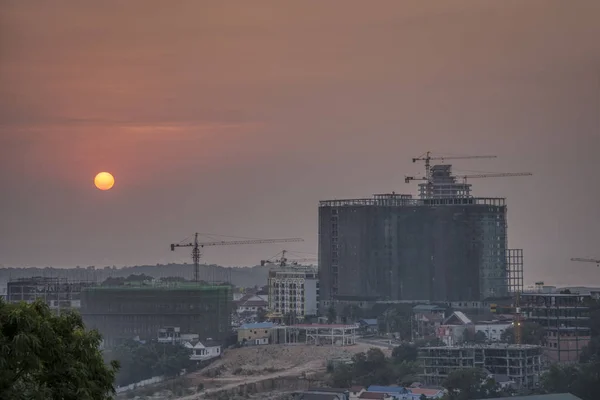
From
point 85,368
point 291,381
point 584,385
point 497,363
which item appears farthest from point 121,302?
point 85,368


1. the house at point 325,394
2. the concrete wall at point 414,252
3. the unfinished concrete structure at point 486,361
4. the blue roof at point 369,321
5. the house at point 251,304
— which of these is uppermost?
the concrete wall at point 414,252

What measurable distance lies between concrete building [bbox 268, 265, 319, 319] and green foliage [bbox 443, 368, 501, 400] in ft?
46.8

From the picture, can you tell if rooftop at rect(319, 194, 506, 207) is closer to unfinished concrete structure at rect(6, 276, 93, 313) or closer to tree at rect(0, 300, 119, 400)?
unfinished concrete structure at rect(6, 276, 93, 313)

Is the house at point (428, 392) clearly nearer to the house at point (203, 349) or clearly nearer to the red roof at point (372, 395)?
the red roof at point (372, 395)

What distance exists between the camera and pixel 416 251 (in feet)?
124

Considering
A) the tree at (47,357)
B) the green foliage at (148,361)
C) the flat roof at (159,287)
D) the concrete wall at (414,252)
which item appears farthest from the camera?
the concrete wall at (414,252)

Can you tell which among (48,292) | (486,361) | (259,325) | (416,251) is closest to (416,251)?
(416,251)

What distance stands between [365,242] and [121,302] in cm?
740

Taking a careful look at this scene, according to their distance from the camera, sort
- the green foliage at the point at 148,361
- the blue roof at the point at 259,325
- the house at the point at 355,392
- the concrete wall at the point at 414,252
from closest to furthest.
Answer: the house at the point at 355,392, the green foliage at the point at 148,361, the blue roof at the point at 259,325, the concrete wall at the point at 414,252

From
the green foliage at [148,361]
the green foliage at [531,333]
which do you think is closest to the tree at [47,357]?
the green foliage at [148,361]

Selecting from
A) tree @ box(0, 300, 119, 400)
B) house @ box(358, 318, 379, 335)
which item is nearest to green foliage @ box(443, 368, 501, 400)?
house @ box(358, 318, 379, 335)

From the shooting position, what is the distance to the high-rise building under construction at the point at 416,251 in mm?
37062

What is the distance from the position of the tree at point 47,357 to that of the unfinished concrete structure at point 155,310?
27.3m

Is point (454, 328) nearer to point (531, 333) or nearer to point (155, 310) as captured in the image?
point (531, 333)
